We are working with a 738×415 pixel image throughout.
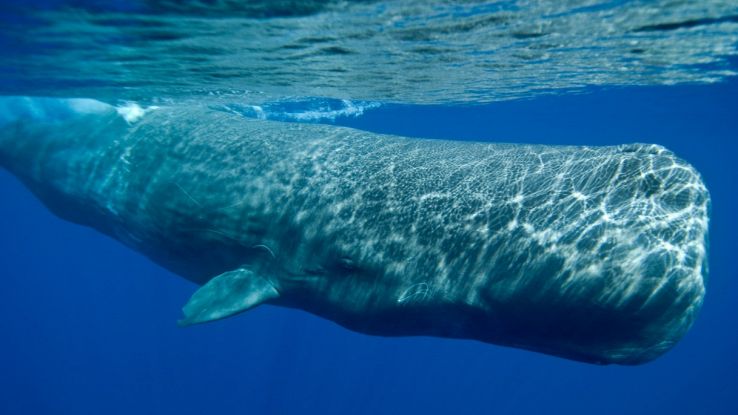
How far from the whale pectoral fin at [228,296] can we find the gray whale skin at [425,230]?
0.03 metres

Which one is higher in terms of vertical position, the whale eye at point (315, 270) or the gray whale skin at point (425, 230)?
the gray whale skin at point (425, 230)

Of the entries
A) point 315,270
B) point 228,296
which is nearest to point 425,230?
point 315,270

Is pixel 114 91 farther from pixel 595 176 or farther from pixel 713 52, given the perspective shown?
pixel 713 52

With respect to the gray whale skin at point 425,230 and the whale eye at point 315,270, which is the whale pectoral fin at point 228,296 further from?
the whale eye at point 315,270

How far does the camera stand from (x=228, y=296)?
19.9 ft

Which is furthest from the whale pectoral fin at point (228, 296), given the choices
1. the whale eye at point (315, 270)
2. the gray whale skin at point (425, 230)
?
the whale eye at point (315, 270)

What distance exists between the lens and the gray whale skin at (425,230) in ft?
13.8

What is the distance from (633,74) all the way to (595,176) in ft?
54.9

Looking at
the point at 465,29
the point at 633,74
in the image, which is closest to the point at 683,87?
the point at 633,74

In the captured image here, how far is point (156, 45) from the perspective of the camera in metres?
11.6

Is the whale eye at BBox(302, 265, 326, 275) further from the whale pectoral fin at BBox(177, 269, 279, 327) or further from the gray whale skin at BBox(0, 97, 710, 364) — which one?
the whale pectoral fin at BBox(177, 269, 279, 327)

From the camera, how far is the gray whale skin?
13.8ft

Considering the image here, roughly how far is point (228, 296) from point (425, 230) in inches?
105

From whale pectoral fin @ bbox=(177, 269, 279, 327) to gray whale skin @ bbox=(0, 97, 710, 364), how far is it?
26 millimetres
